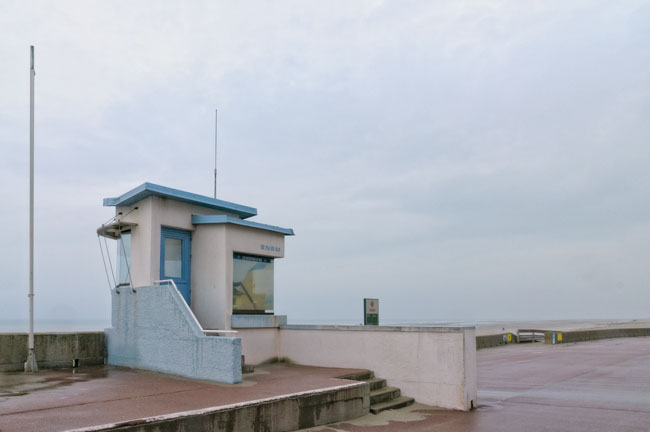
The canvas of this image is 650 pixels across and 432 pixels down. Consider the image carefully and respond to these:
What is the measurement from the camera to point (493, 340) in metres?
32.4

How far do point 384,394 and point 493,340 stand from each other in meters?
22.1

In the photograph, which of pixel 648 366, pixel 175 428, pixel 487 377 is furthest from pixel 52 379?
pixel 648 366

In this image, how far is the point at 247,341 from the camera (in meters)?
13.9

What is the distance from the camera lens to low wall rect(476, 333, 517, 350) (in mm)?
30500

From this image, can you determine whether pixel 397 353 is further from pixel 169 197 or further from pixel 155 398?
pixel 169 197

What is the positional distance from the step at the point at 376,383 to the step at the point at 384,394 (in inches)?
3.5

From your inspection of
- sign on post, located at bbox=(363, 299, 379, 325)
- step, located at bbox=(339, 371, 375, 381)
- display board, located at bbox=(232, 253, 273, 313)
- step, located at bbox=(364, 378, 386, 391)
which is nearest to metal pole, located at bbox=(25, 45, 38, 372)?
display board, located at bbox=(232, 253, 273, 313)

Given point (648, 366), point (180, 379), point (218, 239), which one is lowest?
point (648, 366)

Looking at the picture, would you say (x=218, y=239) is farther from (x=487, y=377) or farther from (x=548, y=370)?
(x=548, y=370)

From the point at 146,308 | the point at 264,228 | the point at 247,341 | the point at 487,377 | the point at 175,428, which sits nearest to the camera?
the point at 175,428

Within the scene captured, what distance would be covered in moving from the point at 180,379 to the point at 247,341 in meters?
2.70

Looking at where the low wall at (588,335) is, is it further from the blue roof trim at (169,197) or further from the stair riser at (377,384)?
the blue roof trim at (169,197)

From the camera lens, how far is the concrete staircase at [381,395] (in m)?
11.6

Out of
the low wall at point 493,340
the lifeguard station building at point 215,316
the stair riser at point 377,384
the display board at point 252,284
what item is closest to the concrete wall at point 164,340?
the lifeguard station building at point 215,316
